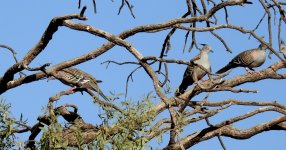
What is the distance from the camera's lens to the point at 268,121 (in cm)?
810

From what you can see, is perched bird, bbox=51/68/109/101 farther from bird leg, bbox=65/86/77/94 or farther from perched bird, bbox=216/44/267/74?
perched bird, bbox=216/44/267/74

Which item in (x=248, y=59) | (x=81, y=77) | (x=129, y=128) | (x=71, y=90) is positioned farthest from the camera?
(x=248, y=59)

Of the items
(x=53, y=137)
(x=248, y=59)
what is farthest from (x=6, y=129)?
(x=248, y=59)

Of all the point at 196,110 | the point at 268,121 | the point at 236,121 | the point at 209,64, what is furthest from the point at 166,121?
the point at 209,64

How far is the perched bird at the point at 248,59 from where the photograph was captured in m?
12.1

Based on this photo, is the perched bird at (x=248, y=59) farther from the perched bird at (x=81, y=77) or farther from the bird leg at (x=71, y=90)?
the bird leg at (x=71, y=90)

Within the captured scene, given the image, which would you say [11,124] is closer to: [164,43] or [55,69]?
[55,69]

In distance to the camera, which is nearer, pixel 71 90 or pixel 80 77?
pixel 71 90

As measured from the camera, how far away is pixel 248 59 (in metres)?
12.3

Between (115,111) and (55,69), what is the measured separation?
1.54 m

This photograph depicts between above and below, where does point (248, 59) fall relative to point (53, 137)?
above

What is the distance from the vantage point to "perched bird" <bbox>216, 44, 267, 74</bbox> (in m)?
12.1

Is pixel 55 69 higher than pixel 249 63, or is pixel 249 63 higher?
pixel 249 63

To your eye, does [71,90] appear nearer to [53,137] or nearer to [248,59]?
[53,137]
